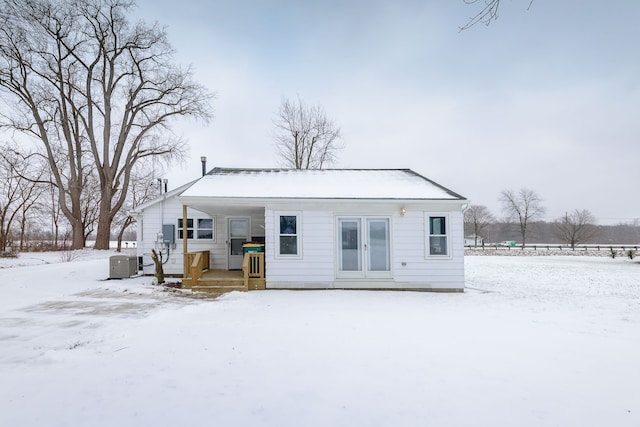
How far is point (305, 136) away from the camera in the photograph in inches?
950

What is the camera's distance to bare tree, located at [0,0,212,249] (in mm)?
17234

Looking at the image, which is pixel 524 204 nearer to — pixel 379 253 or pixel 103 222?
pixel 379 253

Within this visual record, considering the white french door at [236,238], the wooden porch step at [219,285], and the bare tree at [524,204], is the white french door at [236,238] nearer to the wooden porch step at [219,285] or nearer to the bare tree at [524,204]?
the wooden porch step at [219,285]

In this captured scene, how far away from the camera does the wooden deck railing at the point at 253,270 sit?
8352mm

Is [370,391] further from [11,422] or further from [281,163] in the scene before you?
[281,163]

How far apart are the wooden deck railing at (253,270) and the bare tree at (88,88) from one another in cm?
1595

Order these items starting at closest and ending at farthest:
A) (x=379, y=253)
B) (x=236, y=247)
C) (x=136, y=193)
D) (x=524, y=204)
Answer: (x=379, y=253) < (x=236, y=247) < (x=136, y=193) < (x=524, y=204)

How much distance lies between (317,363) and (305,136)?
72.9ft

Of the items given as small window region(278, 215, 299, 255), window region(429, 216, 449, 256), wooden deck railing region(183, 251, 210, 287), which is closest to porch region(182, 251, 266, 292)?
wooden deck railing region(183, 251, 210, 287)

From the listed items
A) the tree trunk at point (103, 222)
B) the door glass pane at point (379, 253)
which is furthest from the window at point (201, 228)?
the tree trunk at point (103, 222)

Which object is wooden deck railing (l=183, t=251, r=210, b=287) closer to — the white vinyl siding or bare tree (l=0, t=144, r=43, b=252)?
the white vinyl siding

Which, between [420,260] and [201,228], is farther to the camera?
[201,228]

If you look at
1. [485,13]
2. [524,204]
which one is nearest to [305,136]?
[485,13]

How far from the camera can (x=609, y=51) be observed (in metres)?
5.21
